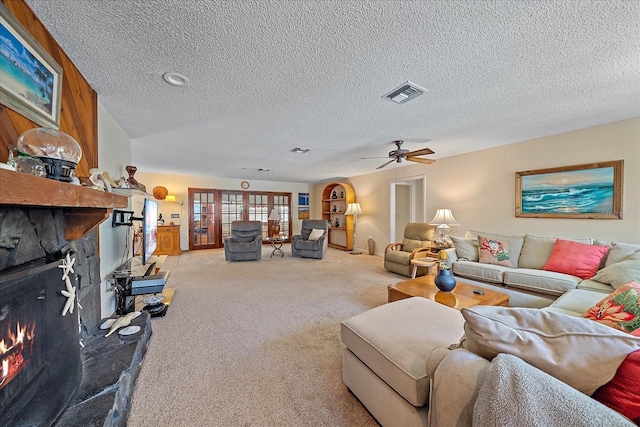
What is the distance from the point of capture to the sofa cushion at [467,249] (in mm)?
3395

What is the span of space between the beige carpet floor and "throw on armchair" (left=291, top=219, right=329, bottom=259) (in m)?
1.91

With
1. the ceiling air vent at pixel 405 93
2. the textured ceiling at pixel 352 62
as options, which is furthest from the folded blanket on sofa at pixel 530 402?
the ceiling air vent at pixel 405 93

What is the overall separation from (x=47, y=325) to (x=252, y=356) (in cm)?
125

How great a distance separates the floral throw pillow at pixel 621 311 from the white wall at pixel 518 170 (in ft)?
7.02

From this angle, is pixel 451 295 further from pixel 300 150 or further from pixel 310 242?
pixel 310 242

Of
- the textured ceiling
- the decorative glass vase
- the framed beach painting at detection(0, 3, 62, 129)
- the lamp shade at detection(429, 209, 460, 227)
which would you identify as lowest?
the lamp shade at detection(429, 209, 460, 227)

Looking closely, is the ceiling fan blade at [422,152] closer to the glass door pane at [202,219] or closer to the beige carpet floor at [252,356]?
the beige carpet floor at [252,356]

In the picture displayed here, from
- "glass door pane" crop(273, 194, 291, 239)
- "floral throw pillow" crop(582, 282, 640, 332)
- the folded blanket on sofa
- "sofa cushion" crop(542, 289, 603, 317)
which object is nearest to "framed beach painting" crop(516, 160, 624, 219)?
"sofa cushion" crop(542, 289, 603, 317)

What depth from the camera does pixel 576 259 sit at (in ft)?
8.63

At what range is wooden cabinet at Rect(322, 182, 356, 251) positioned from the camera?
6.96 m

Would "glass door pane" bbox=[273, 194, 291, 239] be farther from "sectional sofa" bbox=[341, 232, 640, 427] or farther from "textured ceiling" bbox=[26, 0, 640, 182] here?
"sectional sofa" bbox=[341, 232, 640, 427]

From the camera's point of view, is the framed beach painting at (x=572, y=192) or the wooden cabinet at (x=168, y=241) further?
the wooden cabinet at (x=168, y=241)

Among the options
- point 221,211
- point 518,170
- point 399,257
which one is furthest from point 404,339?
point 221,211

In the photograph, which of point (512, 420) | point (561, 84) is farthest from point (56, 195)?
point (561, 84)
